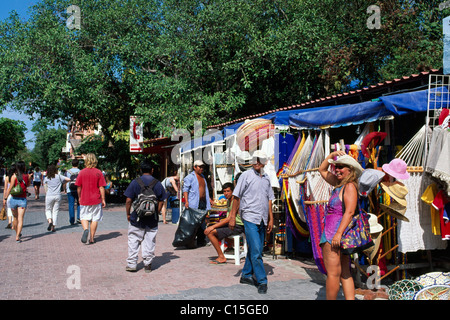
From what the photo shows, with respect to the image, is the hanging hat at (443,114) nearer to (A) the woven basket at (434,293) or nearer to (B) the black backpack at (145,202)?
(A) the woven basket at (434,293)

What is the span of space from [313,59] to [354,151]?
31.8 feet

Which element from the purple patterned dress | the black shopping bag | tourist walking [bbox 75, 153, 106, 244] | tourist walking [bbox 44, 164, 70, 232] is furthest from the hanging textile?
tourist walking [bbox 44, 164, 70, 232]

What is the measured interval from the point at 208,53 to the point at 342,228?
12.4 metres

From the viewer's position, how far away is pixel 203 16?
13898mm

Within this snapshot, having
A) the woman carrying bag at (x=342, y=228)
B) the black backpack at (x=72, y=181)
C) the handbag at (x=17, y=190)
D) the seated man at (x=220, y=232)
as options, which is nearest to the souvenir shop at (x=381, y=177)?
the woman carrying bag at (x=342, y=228)

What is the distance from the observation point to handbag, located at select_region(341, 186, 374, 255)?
4.00m

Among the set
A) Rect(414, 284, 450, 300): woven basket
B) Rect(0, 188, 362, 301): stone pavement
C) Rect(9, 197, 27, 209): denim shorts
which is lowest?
Rect(0, 188, 362, 301): stone pavement

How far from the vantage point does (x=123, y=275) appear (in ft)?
20.0

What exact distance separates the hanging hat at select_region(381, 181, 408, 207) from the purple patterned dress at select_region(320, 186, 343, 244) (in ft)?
3.31

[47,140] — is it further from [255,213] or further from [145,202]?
[255,213]

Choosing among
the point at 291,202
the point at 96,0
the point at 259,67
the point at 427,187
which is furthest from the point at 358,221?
the point at 96,0

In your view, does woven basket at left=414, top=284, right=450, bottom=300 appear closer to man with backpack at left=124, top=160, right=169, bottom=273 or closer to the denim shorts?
man with backpack at left=124, top=160, right=169, bottom=273

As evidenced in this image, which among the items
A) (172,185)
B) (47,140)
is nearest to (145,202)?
(172,185)
